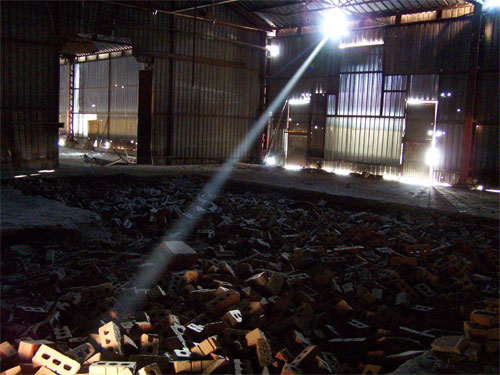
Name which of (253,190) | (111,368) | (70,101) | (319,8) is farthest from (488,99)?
(70,101)

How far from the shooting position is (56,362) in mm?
4902

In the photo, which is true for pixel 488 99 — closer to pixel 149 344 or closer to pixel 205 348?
pixel 205 348

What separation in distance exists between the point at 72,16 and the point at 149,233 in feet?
39.0

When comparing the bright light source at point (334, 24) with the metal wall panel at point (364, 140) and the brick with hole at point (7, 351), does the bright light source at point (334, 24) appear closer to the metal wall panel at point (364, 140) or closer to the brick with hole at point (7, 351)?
the metal wall panel at point (364, 140)

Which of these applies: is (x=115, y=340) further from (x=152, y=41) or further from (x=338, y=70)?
(x=338, y=70)

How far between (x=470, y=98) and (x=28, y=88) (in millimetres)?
16836

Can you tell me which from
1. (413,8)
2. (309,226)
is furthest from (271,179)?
(413,8)

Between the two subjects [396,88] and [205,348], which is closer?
[205,348]

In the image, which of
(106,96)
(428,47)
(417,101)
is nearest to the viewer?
(428,47)

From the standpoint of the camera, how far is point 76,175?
1650 centimetres

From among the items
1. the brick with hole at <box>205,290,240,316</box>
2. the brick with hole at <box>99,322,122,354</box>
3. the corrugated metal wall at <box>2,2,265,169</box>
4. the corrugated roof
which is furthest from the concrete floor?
the brick with hole at <box>99,322,122,354</box>

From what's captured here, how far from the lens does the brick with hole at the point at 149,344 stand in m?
5.36

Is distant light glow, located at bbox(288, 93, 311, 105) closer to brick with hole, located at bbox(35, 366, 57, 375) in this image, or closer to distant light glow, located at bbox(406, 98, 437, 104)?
distant light glow, located at bbox(406, 98, 437, 104)

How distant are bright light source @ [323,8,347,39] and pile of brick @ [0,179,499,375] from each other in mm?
13485
